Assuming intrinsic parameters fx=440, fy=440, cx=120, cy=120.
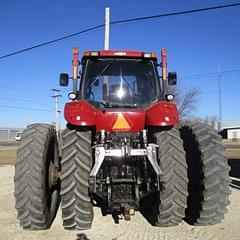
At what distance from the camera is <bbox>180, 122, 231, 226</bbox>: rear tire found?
271 inches

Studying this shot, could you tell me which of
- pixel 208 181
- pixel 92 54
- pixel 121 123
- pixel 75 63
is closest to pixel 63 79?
pixel 75 63

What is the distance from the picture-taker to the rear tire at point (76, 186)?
6547 millimetres

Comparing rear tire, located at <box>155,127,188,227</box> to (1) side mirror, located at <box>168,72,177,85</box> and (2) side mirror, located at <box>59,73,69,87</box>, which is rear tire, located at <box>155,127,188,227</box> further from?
(2) side mirror, located at <box>59,73,69,87</box>

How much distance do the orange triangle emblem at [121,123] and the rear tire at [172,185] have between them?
62 centimetres

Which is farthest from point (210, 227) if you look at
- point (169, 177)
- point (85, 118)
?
point (85, 118)

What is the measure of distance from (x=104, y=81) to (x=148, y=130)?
112cm

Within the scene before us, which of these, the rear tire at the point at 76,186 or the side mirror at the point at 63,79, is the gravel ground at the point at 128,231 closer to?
the rear tire at the point at 76,186

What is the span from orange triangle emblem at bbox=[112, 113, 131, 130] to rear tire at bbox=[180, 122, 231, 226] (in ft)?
4.09

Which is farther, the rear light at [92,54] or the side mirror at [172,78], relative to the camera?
the side mirror at [172,78]

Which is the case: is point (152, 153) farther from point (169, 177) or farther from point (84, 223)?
point (84, 223)

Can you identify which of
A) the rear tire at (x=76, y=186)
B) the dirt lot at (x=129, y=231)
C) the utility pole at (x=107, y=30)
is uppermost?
the utility pole at (x=107, y=30)

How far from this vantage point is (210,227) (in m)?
6.96

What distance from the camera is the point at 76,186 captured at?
6.55m

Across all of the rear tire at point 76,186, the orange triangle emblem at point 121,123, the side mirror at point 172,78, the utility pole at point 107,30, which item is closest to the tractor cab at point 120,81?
the orange triangle emblem at point 121,123
